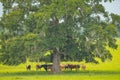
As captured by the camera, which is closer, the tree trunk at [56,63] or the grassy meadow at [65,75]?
the grassy meadow at [65,75]

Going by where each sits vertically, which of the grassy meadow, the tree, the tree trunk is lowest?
the grassy meadow

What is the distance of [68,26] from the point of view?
49438 millimetres

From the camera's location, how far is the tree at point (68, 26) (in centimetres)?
4822

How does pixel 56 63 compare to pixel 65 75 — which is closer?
pixel 65 75

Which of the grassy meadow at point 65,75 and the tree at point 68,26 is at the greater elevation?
the tree at point 68,26

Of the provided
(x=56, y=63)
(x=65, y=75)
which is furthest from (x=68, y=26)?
(x=65, y=75)

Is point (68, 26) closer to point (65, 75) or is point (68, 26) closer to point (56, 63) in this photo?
point (56, 63)

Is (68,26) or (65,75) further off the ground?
(68,26)

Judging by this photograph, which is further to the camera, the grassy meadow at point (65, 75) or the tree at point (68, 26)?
the tree at point (68, 26)

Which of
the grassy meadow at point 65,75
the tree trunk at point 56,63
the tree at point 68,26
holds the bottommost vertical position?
the grassy meadow at point 65,75

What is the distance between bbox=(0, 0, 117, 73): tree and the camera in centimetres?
4822

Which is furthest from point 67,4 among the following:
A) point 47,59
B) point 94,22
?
point 47,59

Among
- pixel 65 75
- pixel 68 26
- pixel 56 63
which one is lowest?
pixel 65 75

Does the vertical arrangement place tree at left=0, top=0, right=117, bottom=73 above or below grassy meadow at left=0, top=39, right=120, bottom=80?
above
